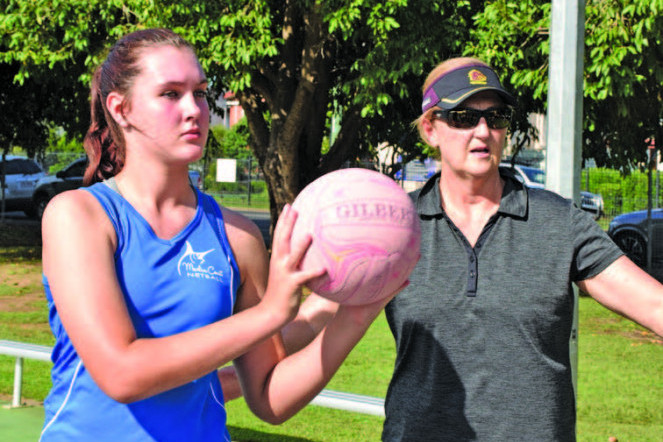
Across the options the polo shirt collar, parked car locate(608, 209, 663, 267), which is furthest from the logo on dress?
parked car locate(608, 209, 663, 267)

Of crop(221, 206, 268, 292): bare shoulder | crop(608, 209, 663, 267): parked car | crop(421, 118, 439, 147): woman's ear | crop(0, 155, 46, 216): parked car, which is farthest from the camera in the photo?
crop(0, 155, 46, 216): parked car

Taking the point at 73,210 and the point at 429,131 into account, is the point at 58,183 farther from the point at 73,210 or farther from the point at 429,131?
the point at 73,210

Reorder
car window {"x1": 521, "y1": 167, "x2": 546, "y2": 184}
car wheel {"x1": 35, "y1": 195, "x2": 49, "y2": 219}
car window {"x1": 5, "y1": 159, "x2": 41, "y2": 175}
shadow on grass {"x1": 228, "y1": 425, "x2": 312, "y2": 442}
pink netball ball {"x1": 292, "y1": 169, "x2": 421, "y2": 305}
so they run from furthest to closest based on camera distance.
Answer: car window {"x1": 5, "y1": 159, "x2": 41, "y2": 175} < car wheel {"x1": 35, "y1": 195, "x2": 49, "y2": 219} < car window {"x1": 521, "y1": 167, "x2": 546, "y2": 184} < shadow on grass {"x1": 228, "y1": 425, "x2": 312, "y2": 442} < pink netball ball {"x1": 292, "y1": 169, "x2": 421, "y2": 305}

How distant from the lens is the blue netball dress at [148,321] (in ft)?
7.23

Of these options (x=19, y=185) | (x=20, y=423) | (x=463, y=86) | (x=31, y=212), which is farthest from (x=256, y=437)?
(x=31, y=212)

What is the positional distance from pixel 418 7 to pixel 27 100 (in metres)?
10.4

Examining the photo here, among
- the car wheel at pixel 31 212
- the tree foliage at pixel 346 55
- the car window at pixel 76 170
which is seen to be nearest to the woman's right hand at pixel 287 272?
the tree foliage at pixel 346 55

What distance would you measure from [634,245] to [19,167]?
69.4ft

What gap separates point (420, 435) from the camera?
279 centimetres

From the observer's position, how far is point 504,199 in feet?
9.78

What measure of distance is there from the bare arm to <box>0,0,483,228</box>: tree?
9.36 meters

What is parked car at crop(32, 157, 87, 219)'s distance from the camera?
27.4 meters

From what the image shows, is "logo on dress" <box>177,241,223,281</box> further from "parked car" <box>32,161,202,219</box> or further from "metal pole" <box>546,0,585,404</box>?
"parked car" <box>32,161,202,219</box>

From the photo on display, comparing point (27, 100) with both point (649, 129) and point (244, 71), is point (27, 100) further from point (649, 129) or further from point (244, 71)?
point (649, 129)
